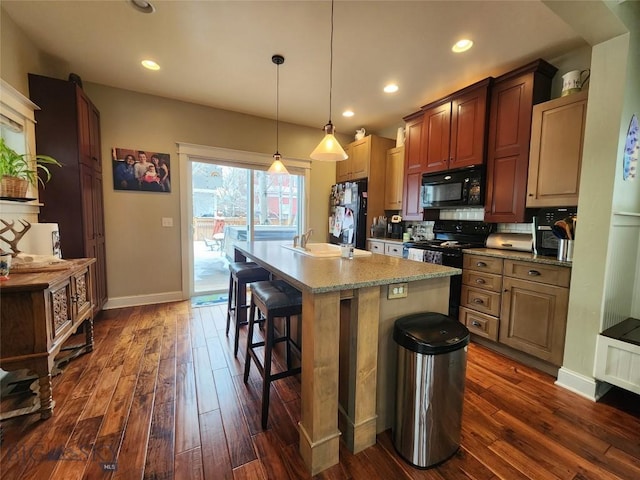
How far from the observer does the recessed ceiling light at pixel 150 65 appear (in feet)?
8.79

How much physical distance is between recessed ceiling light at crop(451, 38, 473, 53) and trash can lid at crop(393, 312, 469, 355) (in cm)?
229

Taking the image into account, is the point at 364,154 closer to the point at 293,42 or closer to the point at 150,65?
the point at 293,42

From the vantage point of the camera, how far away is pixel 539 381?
2.09 metres

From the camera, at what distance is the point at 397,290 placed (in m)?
1.50

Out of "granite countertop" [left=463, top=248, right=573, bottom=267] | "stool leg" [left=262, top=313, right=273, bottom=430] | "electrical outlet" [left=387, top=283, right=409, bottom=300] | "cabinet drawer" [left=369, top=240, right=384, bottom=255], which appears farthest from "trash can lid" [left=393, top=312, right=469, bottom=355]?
"cabinet drawer" [left=369, top=240, right=384, bottom=255]

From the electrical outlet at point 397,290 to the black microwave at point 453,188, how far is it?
6.31 ft

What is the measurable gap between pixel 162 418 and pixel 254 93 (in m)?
3.32

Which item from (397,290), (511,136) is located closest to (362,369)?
(397,290)

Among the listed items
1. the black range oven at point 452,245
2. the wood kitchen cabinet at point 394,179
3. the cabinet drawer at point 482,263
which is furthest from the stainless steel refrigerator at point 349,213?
the cabinet drawer at point 482,263

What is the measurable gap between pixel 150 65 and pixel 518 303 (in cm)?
415

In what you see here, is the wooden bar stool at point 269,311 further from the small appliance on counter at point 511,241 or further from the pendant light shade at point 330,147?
the small appliance on counter at point 511,241

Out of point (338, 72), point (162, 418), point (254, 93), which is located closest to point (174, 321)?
point (162, 418)

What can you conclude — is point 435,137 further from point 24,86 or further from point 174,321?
point 24,86

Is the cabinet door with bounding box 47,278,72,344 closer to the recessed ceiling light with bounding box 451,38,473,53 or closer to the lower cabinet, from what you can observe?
the lower cabinet
